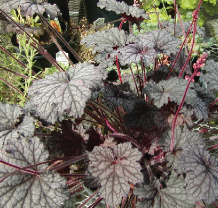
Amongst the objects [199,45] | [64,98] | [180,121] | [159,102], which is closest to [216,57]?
[199,45]

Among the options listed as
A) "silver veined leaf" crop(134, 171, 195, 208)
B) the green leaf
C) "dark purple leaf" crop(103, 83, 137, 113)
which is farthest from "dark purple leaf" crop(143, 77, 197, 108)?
the green leaf

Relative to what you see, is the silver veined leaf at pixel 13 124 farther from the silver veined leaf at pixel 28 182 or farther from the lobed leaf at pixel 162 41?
the lobed leaf at pixel 162 41

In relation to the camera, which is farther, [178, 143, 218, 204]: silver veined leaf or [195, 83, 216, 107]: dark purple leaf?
[195, 83, 216, 107]: dark purple leaf

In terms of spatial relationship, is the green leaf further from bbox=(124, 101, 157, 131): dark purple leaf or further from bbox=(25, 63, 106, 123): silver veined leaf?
bbox=(25, 63, 106, 123): silver veined leaf

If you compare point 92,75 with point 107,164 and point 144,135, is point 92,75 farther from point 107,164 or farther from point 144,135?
point 144,135

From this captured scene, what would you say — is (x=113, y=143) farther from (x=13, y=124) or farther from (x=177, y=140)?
(x=13, y=124)

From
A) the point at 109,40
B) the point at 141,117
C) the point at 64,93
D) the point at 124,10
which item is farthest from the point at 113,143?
the point at 124,10
